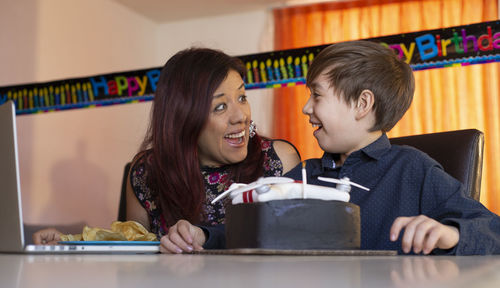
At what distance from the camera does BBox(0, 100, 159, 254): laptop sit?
1.02m

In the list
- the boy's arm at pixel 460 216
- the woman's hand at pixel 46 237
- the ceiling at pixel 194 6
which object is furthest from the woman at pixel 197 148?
the ceiling at pixel 194 6

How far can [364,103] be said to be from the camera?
4.45 ft

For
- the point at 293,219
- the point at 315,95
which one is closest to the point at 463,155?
the point at 315,95

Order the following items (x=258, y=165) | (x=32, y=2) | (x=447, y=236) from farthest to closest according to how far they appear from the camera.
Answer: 1. (x=32, y=2)
2. (x=258, y=165)
3. (x=447, y=236)

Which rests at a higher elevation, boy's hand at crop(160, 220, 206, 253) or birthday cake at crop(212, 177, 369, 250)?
birthday cake at crop(212, 177, 369, 250)

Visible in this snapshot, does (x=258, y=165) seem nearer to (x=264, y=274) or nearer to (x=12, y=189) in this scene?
(x=12, y=189)

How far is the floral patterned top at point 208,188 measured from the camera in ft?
5.71

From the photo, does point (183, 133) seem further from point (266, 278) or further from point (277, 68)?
point (266, 278)

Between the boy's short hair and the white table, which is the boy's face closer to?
the boy's short hair

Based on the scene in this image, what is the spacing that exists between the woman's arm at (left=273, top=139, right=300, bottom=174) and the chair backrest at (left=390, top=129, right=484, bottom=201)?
1.62 feet

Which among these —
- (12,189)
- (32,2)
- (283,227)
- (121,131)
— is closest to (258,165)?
(12,189)

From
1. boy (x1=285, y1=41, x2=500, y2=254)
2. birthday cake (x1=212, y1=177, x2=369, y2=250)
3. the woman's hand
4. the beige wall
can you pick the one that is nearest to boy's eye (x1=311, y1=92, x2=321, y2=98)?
boy (x1=285, y1=41, x2=500, y2=254)

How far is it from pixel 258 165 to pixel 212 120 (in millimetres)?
209

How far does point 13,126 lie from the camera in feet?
3.52
